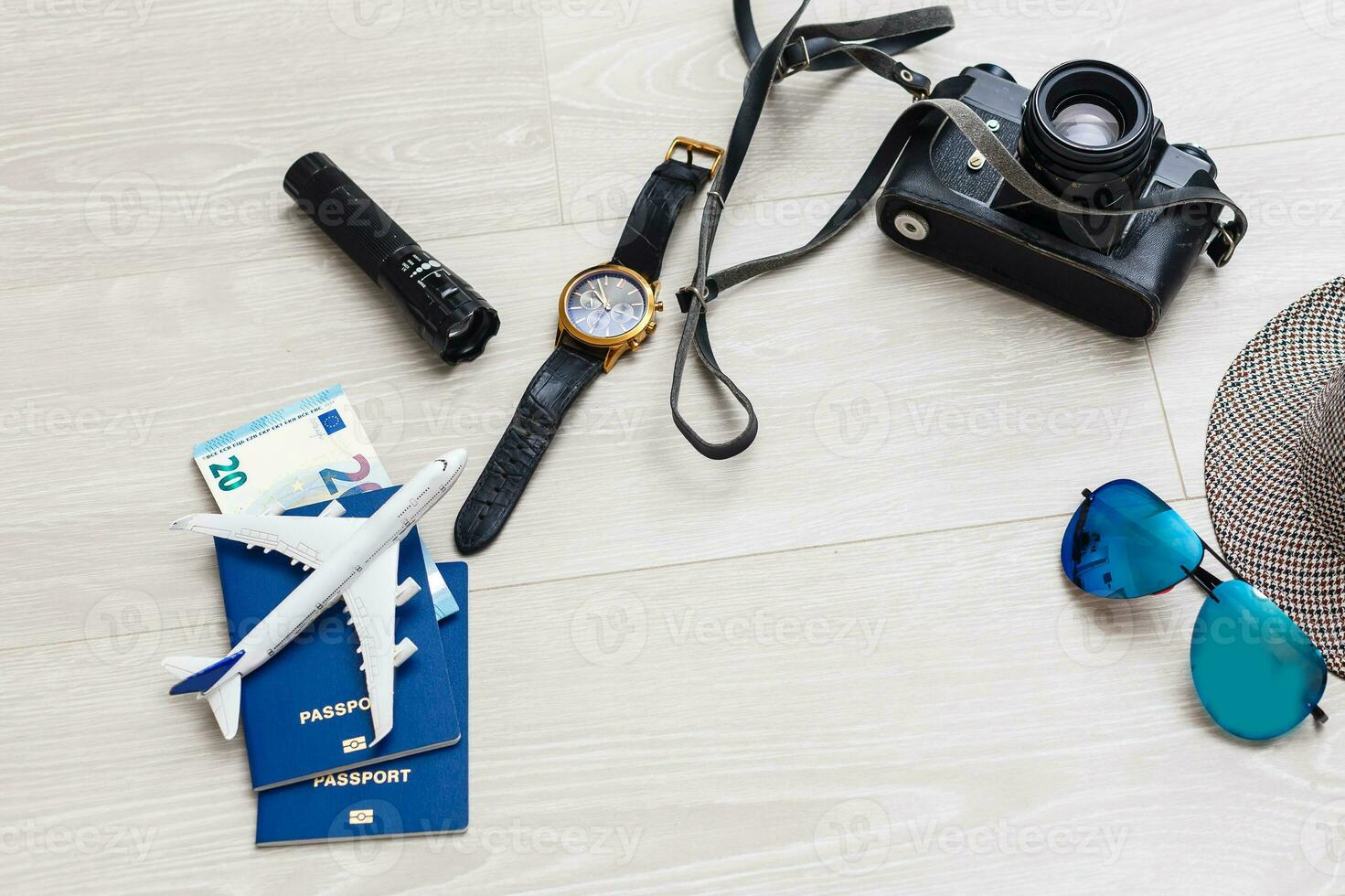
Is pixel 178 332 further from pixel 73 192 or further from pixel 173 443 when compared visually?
pixel 73 192

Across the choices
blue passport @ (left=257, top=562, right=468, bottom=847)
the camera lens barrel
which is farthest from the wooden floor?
the camera lens barrel

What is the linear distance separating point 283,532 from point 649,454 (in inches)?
13.7

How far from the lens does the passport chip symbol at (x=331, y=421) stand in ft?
3.49

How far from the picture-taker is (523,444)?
1042 millimetres

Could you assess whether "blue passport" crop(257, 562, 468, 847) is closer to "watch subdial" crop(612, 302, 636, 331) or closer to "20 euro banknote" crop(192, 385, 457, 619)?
"20 euro banknote" crop(192, 385, 457, 619)

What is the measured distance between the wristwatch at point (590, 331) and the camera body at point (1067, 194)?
0.74ft

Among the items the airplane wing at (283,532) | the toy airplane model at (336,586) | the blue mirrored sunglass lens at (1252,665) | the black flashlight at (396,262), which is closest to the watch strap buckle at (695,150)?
the black flashlight at (396,262)

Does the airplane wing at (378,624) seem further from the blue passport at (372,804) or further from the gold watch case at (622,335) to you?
the gold watch case at (622,335)

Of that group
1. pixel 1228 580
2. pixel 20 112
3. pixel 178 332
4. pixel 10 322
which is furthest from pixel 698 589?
pixel 20 112

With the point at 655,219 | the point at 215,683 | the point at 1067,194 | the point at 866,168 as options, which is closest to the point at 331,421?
the point at 215,683

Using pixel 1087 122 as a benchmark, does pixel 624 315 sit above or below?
below

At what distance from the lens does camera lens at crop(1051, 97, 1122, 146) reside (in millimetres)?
969

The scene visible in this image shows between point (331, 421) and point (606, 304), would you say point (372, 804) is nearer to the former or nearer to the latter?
point (331, 421)

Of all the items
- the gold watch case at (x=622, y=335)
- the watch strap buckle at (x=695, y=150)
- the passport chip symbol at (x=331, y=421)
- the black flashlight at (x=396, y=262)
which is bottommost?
the passport chip symbol at (x=331, y=421)
